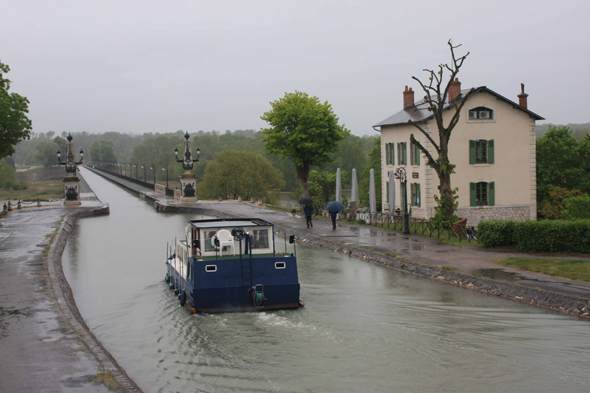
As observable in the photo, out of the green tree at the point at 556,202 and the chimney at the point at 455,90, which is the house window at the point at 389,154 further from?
the green tree at the point at 556,202

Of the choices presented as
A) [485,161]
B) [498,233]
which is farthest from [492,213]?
[498,233]

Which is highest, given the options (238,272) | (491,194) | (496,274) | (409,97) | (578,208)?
(409,97)

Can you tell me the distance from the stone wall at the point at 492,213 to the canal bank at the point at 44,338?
2460 cm

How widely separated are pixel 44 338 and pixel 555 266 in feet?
48.5

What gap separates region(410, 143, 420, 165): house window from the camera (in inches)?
1519

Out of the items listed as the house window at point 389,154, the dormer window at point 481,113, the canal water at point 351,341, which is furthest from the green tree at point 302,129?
the canal water at point 351,341

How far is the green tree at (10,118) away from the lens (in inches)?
1556

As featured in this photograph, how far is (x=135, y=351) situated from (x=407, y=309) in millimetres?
7232

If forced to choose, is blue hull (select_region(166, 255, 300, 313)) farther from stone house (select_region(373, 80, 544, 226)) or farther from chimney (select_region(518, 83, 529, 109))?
chimney (select_region(518, 83, 529, 109))

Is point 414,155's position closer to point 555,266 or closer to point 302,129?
point 302,129

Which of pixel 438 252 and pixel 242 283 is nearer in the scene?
pixel 242 283

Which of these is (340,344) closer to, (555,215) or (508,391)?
(508,391)

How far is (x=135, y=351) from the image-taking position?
13.7m

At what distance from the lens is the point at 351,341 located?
538 inches
